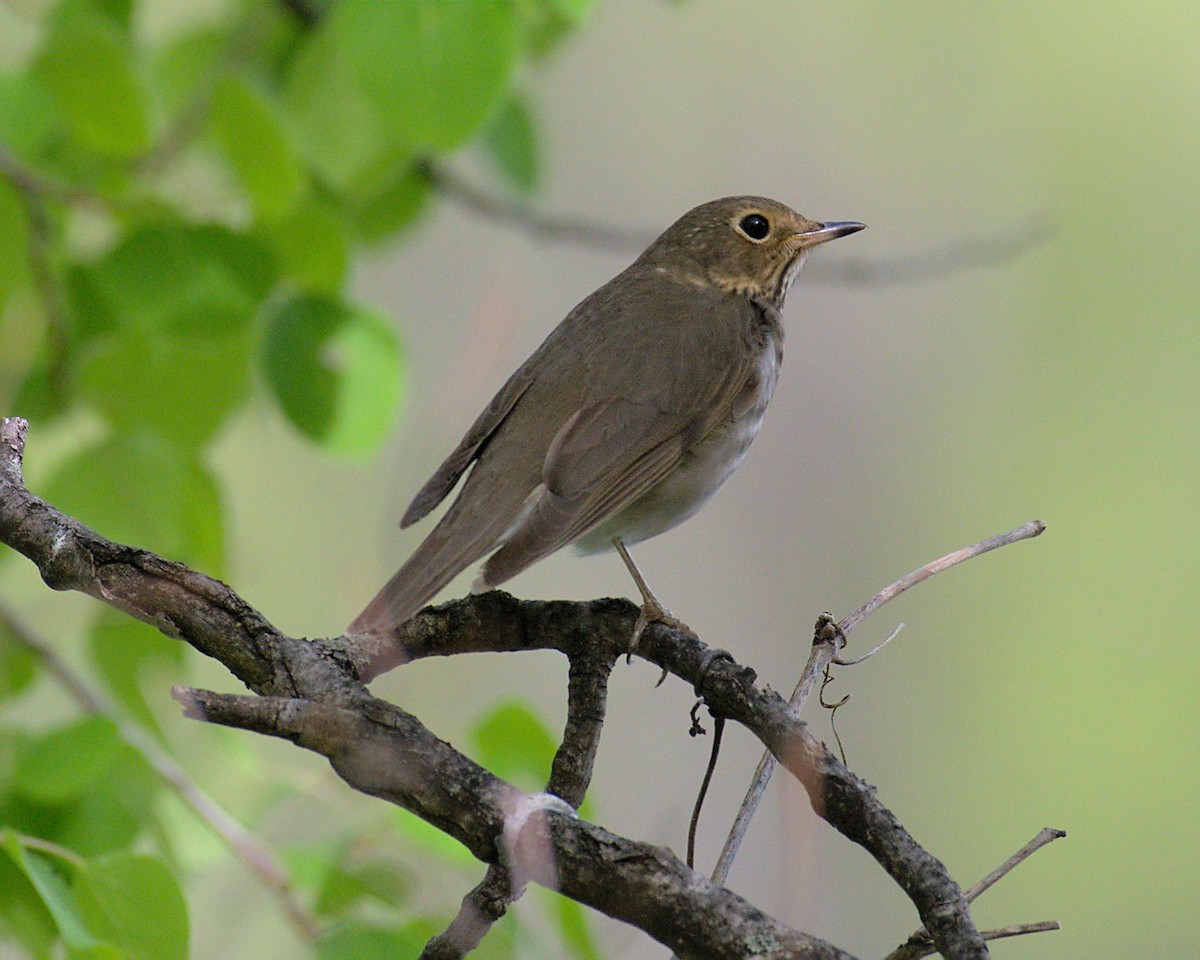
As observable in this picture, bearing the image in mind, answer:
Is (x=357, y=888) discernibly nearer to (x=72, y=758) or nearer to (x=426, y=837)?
(x=426, y=837)

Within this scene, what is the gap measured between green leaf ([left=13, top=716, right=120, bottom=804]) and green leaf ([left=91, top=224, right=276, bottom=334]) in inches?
39.2

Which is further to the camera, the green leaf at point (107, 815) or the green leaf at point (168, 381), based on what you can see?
the green leaf at point (168, 381)

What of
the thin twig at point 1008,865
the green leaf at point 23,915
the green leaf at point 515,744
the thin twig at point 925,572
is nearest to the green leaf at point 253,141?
the green leaf at point 515,744

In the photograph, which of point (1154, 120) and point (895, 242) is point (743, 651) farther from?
point (1154, 120)

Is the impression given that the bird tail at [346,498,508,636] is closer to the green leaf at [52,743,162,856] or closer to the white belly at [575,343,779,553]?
the white belly at [575,343,779,553]

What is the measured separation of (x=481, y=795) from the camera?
5.66 feet

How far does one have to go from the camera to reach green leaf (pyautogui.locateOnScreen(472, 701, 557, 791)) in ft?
8.77

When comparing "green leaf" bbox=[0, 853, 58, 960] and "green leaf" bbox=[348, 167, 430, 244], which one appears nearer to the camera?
"green leaf" bbox=[0, 853, 58, 960]

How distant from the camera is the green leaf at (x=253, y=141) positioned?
2.88 meters

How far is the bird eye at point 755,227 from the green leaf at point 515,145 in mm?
771

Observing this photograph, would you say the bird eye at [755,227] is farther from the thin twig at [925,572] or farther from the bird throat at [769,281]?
the thin twig at [925,572]

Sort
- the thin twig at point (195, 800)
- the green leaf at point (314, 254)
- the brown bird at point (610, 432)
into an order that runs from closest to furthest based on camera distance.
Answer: the thin twig at point (195, 800) → the brown bird at point (610, 432) → the green leaf at point (314, 254)

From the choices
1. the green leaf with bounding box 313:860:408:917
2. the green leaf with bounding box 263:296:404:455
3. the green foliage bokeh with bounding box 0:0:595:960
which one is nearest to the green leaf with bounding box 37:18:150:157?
the green foliage bokeh with bounding box 0:0:595:960

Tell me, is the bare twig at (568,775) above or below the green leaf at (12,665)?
below
